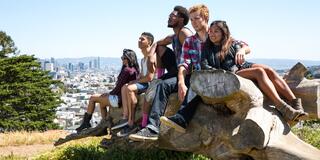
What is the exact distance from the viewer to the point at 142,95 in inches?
272

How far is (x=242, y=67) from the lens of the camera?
543 centimetres

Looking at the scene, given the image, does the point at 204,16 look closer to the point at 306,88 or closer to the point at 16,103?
the point at 306,88

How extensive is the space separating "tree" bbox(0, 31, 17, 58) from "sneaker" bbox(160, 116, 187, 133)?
2750cm

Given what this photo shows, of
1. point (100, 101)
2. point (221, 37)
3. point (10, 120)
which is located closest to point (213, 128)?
point (221, 37)

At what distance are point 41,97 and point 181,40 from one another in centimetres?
2371

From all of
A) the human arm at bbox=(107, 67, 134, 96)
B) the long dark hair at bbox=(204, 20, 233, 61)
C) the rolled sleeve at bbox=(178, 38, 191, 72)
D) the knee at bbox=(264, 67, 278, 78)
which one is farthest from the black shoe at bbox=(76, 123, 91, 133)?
the knee at bbox=(264, 67, 278, 78)

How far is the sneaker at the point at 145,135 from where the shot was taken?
5787 millimetres

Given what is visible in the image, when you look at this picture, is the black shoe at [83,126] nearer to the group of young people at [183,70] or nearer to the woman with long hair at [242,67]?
the group of young people at [183,70]

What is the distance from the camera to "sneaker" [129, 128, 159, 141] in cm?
579

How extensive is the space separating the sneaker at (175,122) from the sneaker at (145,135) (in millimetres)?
554

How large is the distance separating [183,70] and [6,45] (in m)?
28.2

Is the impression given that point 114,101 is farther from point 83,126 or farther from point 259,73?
point 259,73

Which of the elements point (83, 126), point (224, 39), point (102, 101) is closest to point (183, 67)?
point (224, 39)

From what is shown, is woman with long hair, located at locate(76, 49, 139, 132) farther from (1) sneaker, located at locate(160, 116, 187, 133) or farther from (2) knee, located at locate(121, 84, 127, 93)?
(1) sneaker, located at locate(160, 116, 187, 133)
